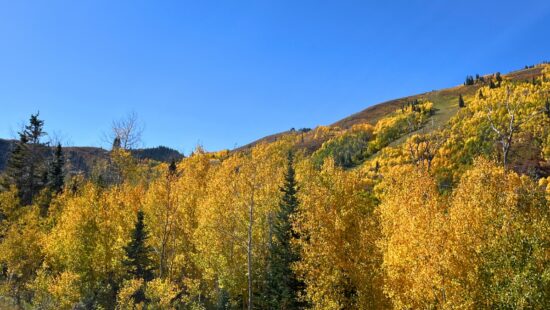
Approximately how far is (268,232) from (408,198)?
590 inches

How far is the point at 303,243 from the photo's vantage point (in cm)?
2873

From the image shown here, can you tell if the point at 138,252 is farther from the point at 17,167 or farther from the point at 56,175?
the point at 56,175

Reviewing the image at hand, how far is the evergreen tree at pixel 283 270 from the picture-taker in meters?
32.2

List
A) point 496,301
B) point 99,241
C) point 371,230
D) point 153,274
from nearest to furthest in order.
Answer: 1. point 496,301
2. point 371,230
3. point 99,241
4. point 153,274

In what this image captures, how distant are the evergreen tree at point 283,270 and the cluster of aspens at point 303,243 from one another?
0.12m

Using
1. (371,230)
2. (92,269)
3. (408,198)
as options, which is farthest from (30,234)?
(408,198)

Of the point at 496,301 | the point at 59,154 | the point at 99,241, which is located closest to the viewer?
Answer: the point at 496,301

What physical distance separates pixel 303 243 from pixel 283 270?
549 centimetres

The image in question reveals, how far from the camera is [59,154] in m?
82.8

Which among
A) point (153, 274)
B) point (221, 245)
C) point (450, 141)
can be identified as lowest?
point (153, 274)

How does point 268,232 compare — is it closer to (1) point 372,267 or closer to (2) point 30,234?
A: (1) point 372,267

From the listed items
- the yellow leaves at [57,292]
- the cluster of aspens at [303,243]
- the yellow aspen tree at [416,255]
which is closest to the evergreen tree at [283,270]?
the cluster of aspens at [303,243]

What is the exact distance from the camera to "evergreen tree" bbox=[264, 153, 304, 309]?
32156 mm

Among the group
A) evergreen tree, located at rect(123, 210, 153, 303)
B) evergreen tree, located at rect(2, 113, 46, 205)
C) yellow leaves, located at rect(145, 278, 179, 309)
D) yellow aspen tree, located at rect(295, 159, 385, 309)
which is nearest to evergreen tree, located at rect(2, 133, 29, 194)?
evergreen tree, located at rect(2, 113, 46, 205)
